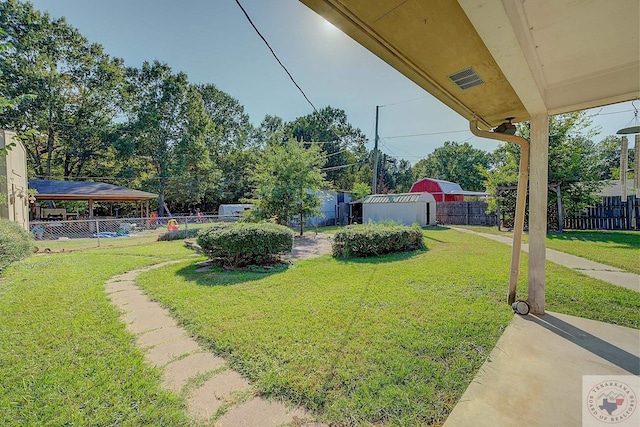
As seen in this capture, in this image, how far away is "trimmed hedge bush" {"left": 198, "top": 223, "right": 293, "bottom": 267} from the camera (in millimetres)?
6000

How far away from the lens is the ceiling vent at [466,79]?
267 cm

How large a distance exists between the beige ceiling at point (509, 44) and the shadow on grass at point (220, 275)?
4.41m

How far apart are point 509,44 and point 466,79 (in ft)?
2.98

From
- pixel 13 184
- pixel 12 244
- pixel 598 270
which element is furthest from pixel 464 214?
pixel 13 184

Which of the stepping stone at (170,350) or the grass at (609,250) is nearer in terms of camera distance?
the stepping stone at (170,350)

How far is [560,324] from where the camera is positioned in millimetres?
3113

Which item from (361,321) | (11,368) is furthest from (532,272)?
(11,368)

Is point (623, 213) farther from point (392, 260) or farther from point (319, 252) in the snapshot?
point (319, 252)

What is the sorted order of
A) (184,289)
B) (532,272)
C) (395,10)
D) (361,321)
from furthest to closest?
(184,289) < (532,272) < (361,321) < (395,10)

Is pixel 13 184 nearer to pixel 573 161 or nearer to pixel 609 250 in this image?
pixel 609 250

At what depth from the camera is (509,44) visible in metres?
1.94

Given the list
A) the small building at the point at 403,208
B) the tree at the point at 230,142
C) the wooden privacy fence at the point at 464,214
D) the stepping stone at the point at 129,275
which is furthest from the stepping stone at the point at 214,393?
the tree at the point at 230,142

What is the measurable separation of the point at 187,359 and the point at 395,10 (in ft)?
10.8

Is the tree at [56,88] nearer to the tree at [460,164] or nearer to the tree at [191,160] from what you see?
the tree at [191,160]
